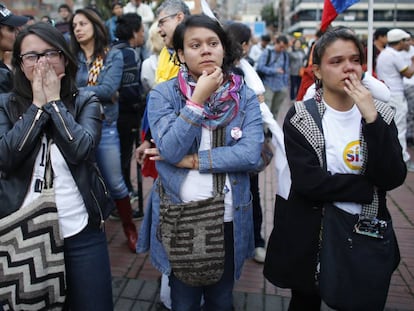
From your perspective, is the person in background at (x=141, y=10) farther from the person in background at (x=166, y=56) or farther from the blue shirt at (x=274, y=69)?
the person in background at (x=166, y=56)

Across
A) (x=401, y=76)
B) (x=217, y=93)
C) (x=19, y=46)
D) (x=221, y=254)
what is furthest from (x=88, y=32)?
(x=401, y=76)

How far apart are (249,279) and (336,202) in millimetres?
1639

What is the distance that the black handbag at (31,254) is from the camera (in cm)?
182

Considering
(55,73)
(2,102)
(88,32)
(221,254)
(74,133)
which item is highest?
(88,32)

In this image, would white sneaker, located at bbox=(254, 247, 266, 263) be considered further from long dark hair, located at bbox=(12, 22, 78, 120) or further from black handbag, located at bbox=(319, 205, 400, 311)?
long dark hair, located at bbox=(12, 22, 78, 120)

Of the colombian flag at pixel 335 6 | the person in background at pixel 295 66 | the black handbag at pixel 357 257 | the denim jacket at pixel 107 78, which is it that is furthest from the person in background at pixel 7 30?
the person in background at pixel 295 66

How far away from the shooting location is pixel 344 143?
194 centimetres

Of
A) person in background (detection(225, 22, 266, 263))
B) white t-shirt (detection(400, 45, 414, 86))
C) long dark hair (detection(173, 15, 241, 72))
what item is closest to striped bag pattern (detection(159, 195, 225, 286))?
long dark hair (detection(173, 15, 241, 72))

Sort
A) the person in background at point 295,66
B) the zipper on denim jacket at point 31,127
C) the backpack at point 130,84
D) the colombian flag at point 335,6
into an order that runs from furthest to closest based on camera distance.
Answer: the person in background at point 295,66
the backpack at point 130,84
the colombian flag at point 335,6
the zipper on denim jacket at point 31,127

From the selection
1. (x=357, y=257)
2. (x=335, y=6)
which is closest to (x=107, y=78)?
(x=335, y=6)

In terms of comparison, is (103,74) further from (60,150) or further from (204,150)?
(204,150)

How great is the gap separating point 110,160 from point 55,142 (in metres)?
1.75

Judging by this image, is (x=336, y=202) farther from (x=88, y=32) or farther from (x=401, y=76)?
(x=401, y=76)

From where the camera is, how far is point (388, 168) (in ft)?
5.97
